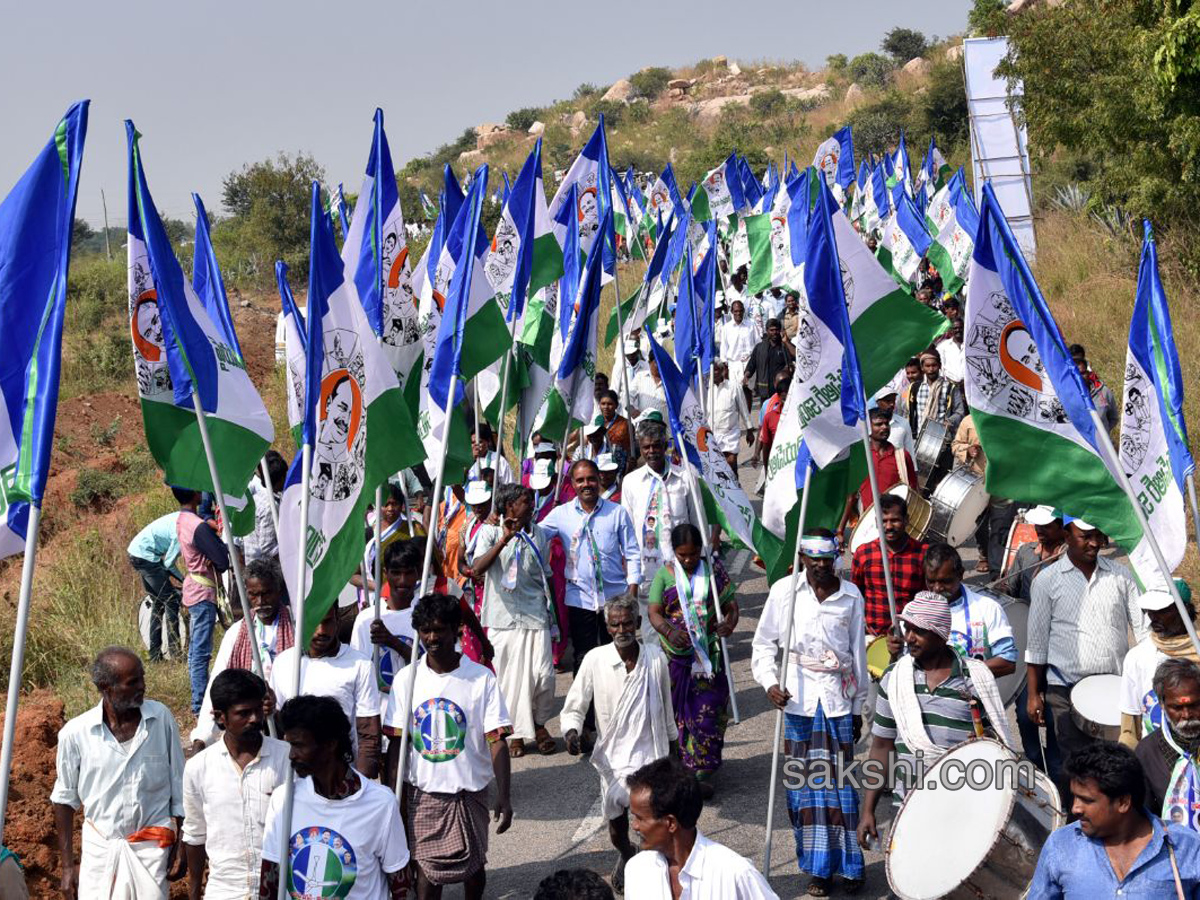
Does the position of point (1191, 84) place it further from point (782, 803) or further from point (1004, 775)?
point (1004, 775)

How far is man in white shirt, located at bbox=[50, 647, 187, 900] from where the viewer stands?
214 inches

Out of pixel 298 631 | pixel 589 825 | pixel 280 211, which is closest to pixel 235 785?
pixel 298 631

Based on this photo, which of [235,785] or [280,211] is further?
[280,211]

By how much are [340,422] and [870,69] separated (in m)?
72.5

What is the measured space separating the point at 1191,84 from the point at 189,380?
13.0 metres

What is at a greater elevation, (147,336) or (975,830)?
Answer: (147,336)

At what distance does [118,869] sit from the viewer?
17.9 feet

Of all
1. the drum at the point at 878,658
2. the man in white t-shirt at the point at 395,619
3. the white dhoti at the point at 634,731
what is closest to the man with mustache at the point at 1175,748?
the drum at the point at 878,658

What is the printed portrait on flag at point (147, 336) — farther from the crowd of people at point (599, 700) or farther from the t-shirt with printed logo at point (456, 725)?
the t-shirt with printed logo at point (456, 725)

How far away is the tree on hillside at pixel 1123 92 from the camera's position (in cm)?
1553

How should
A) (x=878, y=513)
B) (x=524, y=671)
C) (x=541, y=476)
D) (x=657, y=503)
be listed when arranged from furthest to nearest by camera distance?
(x=541, y=476) → (x=657, y=503) → (x=524, y=671) → (x=878, y=513)

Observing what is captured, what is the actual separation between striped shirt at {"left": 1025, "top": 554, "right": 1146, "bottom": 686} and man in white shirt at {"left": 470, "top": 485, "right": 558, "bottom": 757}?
3.00 m

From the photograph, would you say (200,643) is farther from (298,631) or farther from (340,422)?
(298,631)

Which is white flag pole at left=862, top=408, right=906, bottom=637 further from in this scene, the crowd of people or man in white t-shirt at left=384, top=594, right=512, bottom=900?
man in white t-shirt at left=384, top=594, right=512, bottom=900
